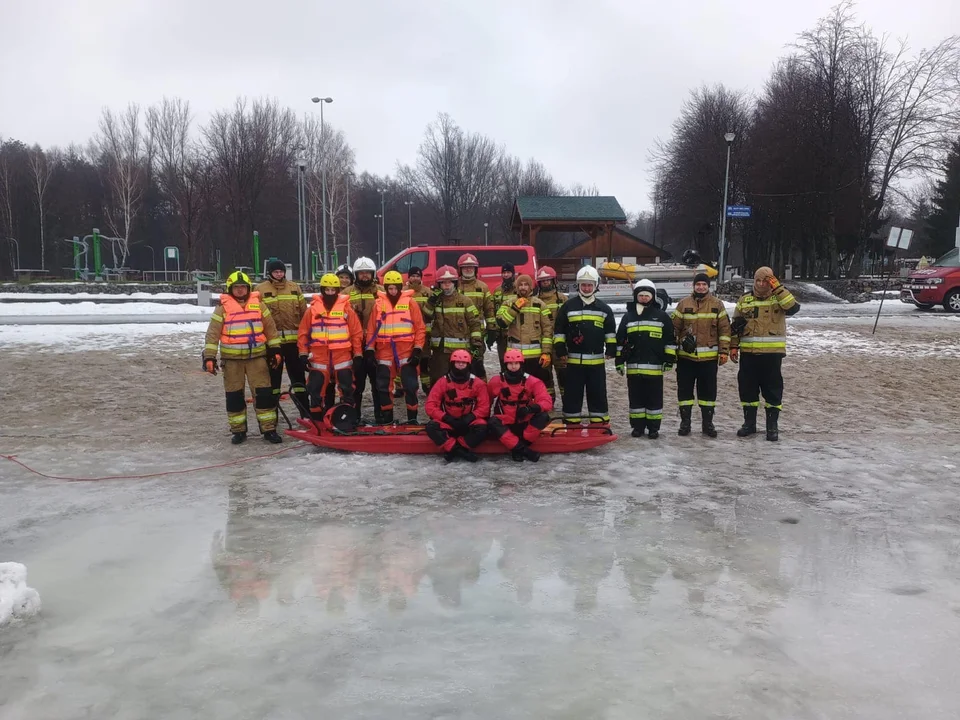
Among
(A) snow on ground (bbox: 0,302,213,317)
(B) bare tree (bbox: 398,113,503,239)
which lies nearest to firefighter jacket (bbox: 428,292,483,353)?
(A) snow on ground (bbox: 0,302,213,317)

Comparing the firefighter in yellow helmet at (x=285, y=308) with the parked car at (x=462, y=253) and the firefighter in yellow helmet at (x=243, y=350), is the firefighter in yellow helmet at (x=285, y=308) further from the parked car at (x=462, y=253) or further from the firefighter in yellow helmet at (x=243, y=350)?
the parked car at (x=462, y=253)

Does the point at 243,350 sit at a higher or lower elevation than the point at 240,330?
lower

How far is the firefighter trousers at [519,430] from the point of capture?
22.4ft

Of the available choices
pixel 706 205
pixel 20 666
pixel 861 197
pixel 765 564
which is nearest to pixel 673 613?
pixel 765 564

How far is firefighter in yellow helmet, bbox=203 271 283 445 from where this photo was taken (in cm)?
746

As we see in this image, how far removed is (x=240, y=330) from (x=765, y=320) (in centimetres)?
557

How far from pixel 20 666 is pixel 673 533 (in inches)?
153

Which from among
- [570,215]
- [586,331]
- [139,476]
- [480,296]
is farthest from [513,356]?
[570,215]

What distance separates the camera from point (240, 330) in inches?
294

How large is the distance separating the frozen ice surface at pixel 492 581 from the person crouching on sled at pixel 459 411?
12.7 inches

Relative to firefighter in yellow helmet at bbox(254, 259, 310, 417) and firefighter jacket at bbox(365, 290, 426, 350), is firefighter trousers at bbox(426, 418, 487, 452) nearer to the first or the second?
firefighter jacket at bbox(365, 290, 426, 350)

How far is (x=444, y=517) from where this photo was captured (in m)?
5.29

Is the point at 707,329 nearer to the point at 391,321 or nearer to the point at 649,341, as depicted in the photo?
the point at 649,341

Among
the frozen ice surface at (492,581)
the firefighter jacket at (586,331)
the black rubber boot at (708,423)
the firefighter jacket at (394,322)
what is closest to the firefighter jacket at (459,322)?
the firefighter jacket at (394,322)
